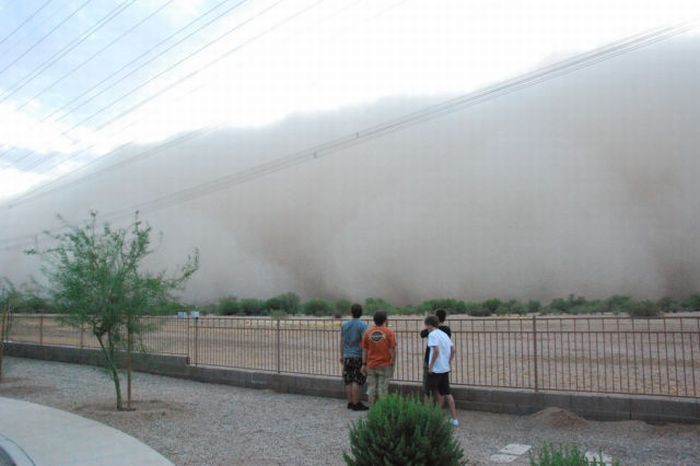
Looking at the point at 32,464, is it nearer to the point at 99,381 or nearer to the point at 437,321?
the point at 437,321

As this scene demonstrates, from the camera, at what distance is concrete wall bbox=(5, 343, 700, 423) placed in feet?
33.2

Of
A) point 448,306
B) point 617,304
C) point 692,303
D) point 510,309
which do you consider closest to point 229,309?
point 448,306

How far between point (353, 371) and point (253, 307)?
7255 cm

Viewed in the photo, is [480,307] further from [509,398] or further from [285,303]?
[509,398]

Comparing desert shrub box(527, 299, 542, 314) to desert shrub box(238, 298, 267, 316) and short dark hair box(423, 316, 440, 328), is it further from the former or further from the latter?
short dark hair box(423, 316, 440, 328)

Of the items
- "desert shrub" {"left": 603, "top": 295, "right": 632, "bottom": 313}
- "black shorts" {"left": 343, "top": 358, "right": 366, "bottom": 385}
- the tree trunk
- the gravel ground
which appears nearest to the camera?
the gravel ground

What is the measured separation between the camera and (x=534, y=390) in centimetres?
1170

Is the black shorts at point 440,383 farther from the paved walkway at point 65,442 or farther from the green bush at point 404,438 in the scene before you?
the green bush at point 404,438

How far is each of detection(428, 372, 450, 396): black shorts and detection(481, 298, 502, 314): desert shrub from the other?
5959 centimetres

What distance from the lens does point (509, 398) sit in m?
11.7

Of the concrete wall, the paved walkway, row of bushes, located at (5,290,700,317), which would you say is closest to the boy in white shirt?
the concrete wall

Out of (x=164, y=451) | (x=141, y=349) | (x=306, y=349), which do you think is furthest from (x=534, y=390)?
(x=306, y=349)

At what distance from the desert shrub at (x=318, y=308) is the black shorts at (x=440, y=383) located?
64159mm

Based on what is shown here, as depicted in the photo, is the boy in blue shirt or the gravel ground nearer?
the gravel ground
